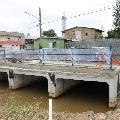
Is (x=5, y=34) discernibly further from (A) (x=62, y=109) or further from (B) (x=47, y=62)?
(A) (x=62, y=109)

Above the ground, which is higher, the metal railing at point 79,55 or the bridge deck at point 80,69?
the metal railing at point 79,55

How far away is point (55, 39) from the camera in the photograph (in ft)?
113

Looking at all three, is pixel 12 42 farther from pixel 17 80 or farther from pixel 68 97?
pixel 68 97

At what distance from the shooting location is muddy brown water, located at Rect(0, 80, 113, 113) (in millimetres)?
15070

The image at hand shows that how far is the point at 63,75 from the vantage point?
15.7 metres

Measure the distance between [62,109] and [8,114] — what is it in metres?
6.21

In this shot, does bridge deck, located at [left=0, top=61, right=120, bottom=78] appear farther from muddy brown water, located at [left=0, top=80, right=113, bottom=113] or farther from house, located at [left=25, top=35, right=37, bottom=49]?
house, located at [left=25, top=35, right=37, bottom=49]

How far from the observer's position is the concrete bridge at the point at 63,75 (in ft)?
45.9

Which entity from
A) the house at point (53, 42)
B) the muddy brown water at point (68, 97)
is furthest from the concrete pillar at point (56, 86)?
the house at point (53, 42)

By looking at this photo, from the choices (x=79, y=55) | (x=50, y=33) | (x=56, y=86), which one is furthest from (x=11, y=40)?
(x=56, y=86)

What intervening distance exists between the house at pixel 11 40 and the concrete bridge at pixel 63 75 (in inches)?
1039

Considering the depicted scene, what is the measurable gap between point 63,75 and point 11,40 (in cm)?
3429

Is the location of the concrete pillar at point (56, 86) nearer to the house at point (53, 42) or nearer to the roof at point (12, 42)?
the house at point (53, 42)

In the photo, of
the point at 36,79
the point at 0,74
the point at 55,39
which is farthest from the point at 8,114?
the point at 55,39
